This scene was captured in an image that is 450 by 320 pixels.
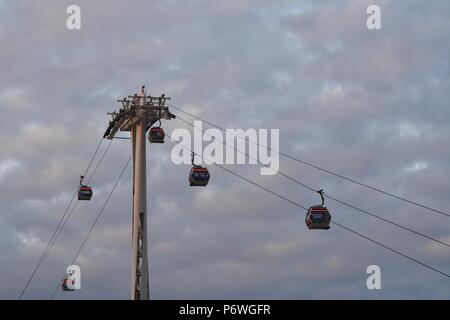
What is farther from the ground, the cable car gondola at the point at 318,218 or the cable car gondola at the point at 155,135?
the cable car gondola at the point at 155,135

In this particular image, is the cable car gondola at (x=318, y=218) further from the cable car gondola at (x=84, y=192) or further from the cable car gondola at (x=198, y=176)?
the cable car gondola at (x=84, y=192)

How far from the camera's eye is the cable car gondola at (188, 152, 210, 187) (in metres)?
70.8

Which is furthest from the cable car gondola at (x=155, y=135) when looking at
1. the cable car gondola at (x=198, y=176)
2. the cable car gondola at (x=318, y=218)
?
the cable car gondola at (x=318, y=218)

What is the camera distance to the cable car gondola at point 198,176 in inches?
2785

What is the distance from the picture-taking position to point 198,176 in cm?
7075

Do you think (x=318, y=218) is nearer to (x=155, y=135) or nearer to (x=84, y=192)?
(x=155, y=135)

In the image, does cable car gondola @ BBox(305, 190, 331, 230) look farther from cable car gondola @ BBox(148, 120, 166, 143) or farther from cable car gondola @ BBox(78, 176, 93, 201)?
cable car gondola @ BBox(78, 176, 93, 201)

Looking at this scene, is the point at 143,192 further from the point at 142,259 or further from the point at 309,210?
the point at 309,210

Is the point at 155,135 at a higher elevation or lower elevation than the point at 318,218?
higher

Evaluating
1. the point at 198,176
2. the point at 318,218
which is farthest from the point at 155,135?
the point at 318,218

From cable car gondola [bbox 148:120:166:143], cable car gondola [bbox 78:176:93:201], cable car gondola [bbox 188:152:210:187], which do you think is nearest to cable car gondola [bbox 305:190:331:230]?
cable car gondola [bbox 188:152:210:187]
